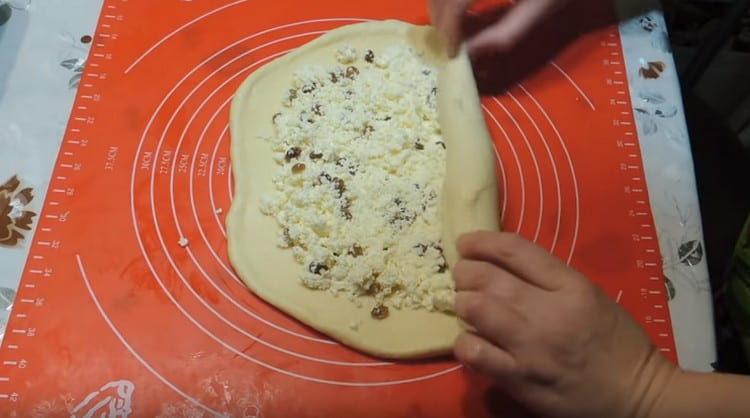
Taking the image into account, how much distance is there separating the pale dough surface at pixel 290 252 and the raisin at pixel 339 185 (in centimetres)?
11

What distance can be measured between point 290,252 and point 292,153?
156 mm

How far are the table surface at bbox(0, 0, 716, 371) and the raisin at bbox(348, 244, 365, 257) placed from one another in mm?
473

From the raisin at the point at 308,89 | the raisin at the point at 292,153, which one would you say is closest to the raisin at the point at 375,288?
the raisin at the point at 292,153

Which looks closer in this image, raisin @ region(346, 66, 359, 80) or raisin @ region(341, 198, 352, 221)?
raisin @ region(341, 198, 352, 221)

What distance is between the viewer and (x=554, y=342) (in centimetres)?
78

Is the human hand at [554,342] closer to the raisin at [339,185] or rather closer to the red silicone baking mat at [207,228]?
the red silicone baking mat at [207,228]

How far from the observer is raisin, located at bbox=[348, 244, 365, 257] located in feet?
3.17

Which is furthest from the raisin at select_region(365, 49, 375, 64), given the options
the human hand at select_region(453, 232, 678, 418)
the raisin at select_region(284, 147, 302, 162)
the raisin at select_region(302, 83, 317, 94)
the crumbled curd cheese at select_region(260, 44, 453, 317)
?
the human hand at select_region(453, 232, 678, 418)

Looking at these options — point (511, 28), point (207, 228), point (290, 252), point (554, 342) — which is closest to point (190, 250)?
point (207, 228)

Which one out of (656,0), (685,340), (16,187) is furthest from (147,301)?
(656,0)

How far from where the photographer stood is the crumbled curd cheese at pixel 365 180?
0.96m

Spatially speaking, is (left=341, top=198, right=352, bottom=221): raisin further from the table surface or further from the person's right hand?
the table surface

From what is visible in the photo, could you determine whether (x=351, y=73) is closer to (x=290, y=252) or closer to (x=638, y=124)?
(x=290, y=252)

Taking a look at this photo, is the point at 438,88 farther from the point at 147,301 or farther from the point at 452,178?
the point at 147,301
